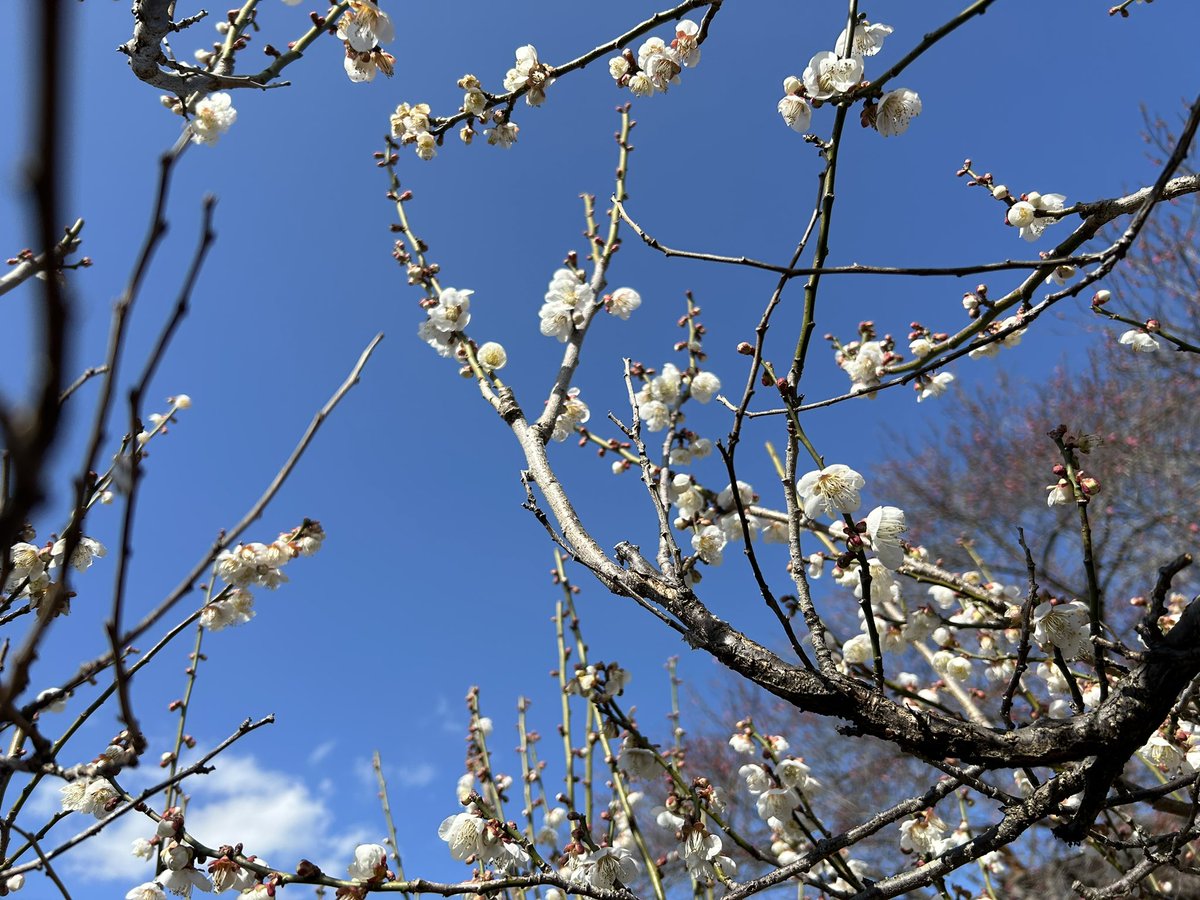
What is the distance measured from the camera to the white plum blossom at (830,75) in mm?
1752

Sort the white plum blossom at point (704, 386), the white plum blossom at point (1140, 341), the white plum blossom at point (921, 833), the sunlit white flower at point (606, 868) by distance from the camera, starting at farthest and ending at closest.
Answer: the white plum blossom at point (704, 386) → the white plum blossom at point (921, 833) → the white plum blossom at point (1140, 341) → the sunlit white flower at point (606, 868)

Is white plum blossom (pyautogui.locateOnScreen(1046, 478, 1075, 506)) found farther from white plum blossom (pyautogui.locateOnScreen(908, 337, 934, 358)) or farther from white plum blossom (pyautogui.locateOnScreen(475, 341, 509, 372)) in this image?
white plum blossom (pyautogui.locateOnScreen(475, 341, 509, 372))

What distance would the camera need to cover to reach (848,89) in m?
1.75

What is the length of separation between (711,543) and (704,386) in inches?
34.9

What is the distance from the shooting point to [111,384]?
44 cm

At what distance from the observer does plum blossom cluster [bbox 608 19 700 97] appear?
2.71 meters

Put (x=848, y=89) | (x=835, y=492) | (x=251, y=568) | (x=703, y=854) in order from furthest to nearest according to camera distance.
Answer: (x=251, y=568), (x=703, y=854), (x=835, y=492), (x=848, y=89)

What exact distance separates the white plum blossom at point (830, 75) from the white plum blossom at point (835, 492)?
0.95 metres

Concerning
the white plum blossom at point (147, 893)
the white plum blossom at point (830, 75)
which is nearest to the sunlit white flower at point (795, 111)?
the white plum blossom at point (830, 75)

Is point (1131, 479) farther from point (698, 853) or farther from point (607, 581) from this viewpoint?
point (607, 581)

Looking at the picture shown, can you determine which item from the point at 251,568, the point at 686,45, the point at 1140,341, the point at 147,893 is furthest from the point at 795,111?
the point at 147,893

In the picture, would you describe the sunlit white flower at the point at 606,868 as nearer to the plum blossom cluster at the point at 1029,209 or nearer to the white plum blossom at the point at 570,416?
the white plum blossom at the point at 570,416

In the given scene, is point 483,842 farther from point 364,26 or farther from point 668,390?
point 364,26

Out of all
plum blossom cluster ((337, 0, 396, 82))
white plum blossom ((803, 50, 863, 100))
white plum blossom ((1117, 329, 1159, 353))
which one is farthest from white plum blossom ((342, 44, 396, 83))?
white plum blossom ((1117, 329, 1159, 353))
